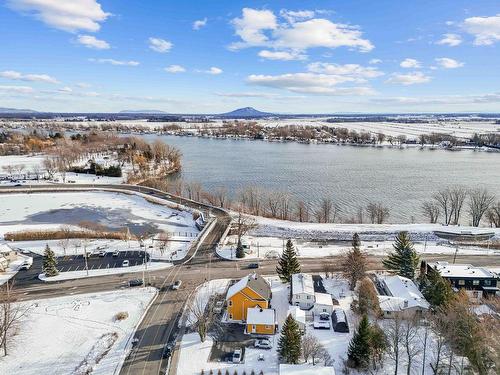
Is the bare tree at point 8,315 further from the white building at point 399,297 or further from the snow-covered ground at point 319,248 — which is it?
the white building at point 399,297

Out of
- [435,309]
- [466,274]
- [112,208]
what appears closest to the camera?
[435,309]

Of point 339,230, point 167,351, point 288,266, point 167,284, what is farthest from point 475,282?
point 167,284

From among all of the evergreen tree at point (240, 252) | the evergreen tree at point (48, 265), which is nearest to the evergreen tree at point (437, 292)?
the evergreen tree at point (240, 252)

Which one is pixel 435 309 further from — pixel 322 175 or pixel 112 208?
pixel 322 175

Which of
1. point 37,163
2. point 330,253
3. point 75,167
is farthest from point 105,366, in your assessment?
point 37,163

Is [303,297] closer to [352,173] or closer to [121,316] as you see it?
[121,316]

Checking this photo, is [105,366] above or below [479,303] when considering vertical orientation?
below

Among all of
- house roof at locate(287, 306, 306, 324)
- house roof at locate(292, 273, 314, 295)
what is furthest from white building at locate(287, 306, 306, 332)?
house roof at locate(292, 273, 314, 295)
